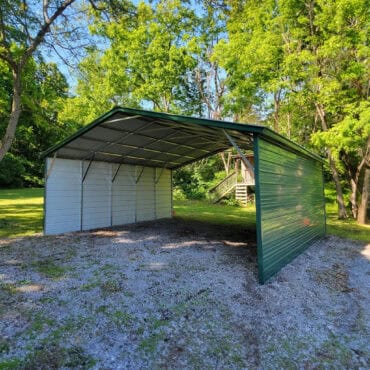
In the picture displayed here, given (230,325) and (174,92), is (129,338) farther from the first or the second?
(174,92)

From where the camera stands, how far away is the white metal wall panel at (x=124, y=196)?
9.84 meters

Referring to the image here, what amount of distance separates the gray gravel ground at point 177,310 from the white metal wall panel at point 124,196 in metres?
3.84

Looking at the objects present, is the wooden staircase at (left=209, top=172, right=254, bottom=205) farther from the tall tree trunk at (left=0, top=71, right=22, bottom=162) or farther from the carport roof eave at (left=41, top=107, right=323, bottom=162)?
the tall tree trunk at (left=0, top=71, right=22, bottom=162)

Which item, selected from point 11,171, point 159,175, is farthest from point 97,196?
point 11,171

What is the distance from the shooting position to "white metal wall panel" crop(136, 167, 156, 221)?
35.9 feet

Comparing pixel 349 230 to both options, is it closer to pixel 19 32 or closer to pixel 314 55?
pixel 314 55

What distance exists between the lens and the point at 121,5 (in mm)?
9500

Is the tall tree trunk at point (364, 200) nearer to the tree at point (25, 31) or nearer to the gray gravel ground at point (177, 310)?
the gray gravel ground at point (177, 310)

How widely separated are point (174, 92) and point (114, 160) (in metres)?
11.8

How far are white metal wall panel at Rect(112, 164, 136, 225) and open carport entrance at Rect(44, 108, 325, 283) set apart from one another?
0.12 ft

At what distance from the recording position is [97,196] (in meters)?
9.12

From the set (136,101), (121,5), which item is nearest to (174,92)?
(136,101)

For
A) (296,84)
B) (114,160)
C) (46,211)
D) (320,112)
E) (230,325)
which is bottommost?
(230,325)

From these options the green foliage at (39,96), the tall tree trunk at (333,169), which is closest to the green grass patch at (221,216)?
the tall tree trunk at (333,169)
